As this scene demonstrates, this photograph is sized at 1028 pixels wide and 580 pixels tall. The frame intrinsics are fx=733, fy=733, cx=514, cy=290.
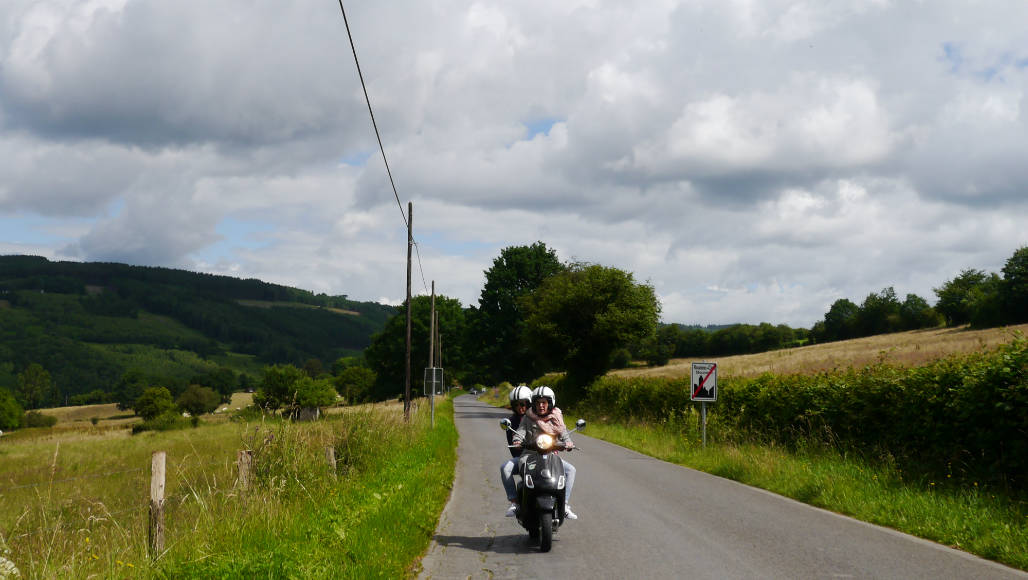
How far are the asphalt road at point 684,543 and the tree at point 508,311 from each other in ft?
173

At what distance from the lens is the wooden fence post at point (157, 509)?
23.1ft

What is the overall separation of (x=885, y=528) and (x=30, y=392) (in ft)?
675

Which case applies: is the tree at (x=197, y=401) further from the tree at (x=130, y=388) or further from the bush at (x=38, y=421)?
the bush at (x=38, y=421)

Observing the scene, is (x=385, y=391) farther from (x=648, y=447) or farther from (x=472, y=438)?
(x=648, y=447)

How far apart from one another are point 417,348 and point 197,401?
77460 millimetres

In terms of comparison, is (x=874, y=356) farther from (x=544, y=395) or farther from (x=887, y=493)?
(x=544, y=395)

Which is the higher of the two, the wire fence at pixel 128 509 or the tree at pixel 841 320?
the tree at pixel 841 320

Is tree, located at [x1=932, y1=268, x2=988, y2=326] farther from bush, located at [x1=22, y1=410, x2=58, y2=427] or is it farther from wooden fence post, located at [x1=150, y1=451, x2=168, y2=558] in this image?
bush, located at [x1=22, y1=410, x2=58, y2=427]

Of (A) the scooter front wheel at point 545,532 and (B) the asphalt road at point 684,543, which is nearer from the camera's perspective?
(B) the asphalt road at point 684,543

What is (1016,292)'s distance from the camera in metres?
67.2

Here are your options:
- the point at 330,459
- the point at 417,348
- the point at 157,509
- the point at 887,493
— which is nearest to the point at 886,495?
the point at 887,493

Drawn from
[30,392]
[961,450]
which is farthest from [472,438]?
[30,392]

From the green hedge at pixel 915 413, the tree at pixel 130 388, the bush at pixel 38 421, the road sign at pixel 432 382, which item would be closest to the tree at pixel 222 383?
the tree at pixel 130 388

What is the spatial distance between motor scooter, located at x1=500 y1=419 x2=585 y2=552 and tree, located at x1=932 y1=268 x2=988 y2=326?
10107 centimetres
